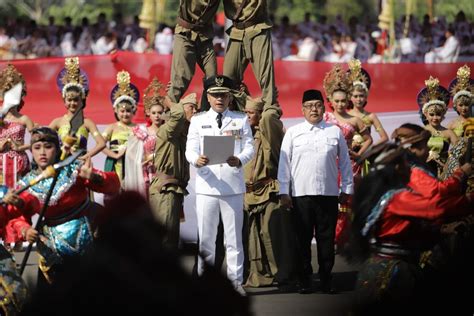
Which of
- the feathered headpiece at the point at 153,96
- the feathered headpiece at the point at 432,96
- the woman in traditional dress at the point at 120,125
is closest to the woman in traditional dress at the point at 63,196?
the feathered headpiece at the point at 153,96

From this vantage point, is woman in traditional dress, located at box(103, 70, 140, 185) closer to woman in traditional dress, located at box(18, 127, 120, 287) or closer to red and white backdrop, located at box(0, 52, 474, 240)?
red and white backdrop, located at box(0, 52, 474, 240)

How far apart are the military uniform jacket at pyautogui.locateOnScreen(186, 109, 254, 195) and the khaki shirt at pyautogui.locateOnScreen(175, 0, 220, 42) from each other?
4.41 feet

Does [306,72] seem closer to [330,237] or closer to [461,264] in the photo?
[330,237]

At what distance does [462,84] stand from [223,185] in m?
4.30

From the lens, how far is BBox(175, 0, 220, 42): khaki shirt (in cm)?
1113

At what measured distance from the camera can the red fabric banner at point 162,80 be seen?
13.7 metres

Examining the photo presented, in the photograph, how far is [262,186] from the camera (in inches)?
421

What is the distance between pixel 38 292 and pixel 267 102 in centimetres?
810

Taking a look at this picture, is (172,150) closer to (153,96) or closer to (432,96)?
(153,96)

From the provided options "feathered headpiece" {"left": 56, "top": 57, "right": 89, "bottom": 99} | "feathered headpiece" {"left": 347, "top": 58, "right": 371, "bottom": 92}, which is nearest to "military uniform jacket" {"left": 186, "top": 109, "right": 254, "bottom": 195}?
"feathered headpiece" {"left": 56, "top": 57, "right": 89, "bottom": 99}

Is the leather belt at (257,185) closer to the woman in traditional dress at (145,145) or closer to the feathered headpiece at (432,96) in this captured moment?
the woman in traditional dress at (145,145)

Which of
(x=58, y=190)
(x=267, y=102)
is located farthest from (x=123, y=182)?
(x=58, y=190)

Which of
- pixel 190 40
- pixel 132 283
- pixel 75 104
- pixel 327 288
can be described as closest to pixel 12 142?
pixel 75 104

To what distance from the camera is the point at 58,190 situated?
7.79 meters
